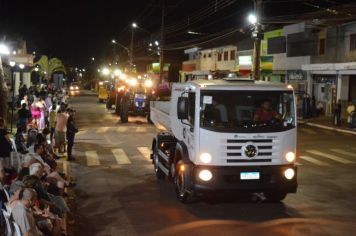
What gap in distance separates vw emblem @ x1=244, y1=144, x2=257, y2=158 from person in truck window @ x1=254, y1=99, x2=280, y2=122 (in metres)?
0.62

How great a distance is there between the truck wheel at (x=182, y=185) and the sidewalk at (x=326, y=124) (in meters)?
19.3

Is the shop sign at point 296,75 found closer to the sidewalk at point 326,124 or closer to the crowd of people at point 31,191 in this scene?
the sidewalk at point 326,124

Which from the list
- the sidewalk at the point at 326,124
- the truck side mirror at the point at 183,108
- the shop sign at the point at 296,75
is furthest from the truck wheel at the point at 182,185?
the shop sign at the point at 296,75

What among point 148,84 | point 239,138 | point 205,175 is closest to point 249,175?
point 239,138

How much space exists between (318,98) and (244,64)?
10.0 m

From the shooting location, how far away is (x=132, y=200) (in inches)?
494

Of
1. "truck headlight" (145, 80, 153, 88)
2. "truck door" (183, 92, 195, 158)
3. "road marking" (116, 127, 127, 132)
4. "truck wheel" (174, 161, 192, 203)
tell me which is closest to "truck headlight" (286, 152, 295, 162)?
"truck door" (183, 92, 195, 158)

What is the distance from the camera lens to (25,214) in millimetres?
7453

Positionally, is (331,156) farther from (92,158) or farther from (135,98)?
(135,98)

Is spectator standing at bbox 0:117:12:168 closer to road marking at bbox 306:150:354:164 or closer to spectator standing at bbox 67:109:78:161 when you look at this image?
spectator standing at bbox 67:109:78:161

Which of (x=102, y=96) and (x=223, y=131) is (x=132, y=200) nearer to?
(x=223, y=131)

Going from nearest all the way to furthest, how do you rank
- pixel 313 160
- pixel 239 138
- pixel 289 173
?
pixel 239 138
pixel 289 173
pixel 313 160

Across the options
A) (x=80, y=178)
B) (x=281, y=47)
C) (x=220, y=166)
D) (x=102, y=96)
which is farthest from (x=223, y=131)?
(x=102, y=96)

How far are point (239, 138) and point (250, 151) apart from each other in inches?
14.4
